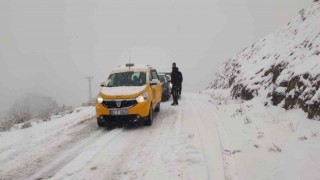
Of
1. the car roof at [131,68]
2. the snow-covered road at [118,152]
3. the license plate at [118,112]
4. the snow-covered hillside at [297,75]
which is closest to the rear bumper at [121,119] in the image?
the license plate at [118,112]

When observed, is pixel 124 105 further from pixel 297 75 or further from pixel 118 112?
pixel 297 75

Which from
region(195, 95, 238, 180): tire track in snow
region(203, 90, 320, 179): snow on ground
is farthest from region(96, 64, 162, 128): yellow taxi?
region(203, 90, 320, 179): snow on ground

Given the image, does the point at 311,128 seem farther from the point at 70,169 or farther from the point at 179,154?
the point at 70,169

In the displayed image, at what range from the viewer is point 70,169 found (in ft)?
19.4

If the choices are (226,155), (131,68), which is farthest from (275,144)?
(131,68)

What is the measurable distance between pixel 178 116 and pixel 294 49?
201 inches

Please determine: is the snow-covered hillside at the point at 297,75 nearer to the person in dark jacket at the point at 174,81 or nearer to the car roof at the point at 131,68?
the person in dark jacket at the point at 174,81

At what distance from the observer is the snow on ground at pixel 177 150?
5.46 meters

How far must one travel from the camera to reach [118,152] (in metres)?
7.02

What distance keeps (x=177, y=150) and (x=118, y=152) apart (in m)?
1.35

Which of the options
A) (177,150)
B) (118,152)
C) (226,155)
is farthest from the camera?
(118,152)

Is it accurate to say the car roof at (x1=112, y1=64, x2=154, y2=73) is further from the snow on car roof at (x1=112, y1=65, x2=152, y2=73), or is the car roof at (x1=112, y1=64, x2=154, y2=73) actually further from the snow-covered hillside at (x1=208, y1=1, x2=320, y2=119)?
the snow-covered hillside at (x1=208, y1=1, x2=320, y2=119)

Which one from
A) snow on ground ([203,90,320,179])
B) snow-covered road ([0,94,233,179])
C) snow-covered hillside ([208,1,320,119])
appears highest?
snow-covered hillside ([208,1,320,119])

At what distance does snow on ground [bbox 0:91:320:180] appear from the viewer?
5.46 m
